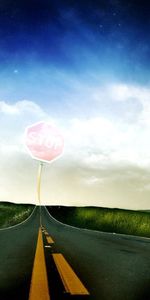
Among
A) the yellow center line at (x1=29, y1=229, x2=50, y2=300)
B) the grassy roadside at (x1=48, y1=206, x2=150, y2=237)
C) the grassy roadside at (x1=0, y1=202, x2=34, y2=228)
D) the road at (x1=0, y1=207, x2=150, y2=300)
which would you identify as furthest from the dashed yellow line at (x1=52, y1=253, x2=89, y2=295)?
the grassy roadside at (x1=0, y1=202, x2=34, y2=228)

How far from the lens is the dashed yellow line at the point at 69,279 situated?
4.60 meters

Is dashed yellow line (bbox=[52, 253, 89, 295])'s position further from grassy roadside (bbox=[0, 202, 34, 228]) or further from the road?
grassy roadside (bbox=[0, 202, 34, 228])

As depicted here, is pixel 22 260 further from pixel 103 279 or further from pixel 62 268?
pixel 103 279

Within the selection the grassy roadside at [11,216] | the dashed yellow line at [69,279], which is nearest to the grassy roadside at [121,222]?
the grassy roadside at [11,216]

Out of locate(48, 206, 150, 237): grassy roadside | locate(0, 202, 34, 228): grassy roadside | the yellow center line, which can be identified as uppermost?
locate(0, 202, 34, 228): grassy roadside

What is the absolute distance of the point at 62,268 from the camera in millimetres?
6293

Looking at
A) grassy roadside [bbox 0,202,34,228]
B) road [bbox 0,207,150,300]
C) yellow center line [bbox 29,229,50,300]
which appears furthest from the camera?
grassy roadside [bbox 0,202,34,228]

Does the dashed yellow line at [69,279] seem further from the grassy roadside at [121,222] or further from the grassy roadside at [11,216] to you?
the grassy roadside at [11,216]

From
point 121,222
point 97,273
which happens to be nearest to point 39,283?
point 97,273

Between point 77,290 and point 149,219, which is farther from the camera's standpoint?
point 149,219

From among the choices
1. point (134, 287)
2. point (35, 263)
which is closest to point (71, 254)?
point (35, 263)

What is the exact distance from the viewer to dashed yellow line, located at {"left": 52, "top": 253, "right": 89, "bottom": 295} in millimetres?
4598

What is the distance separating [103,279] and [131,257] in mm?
2917

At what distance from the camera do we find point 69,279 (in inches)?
209
